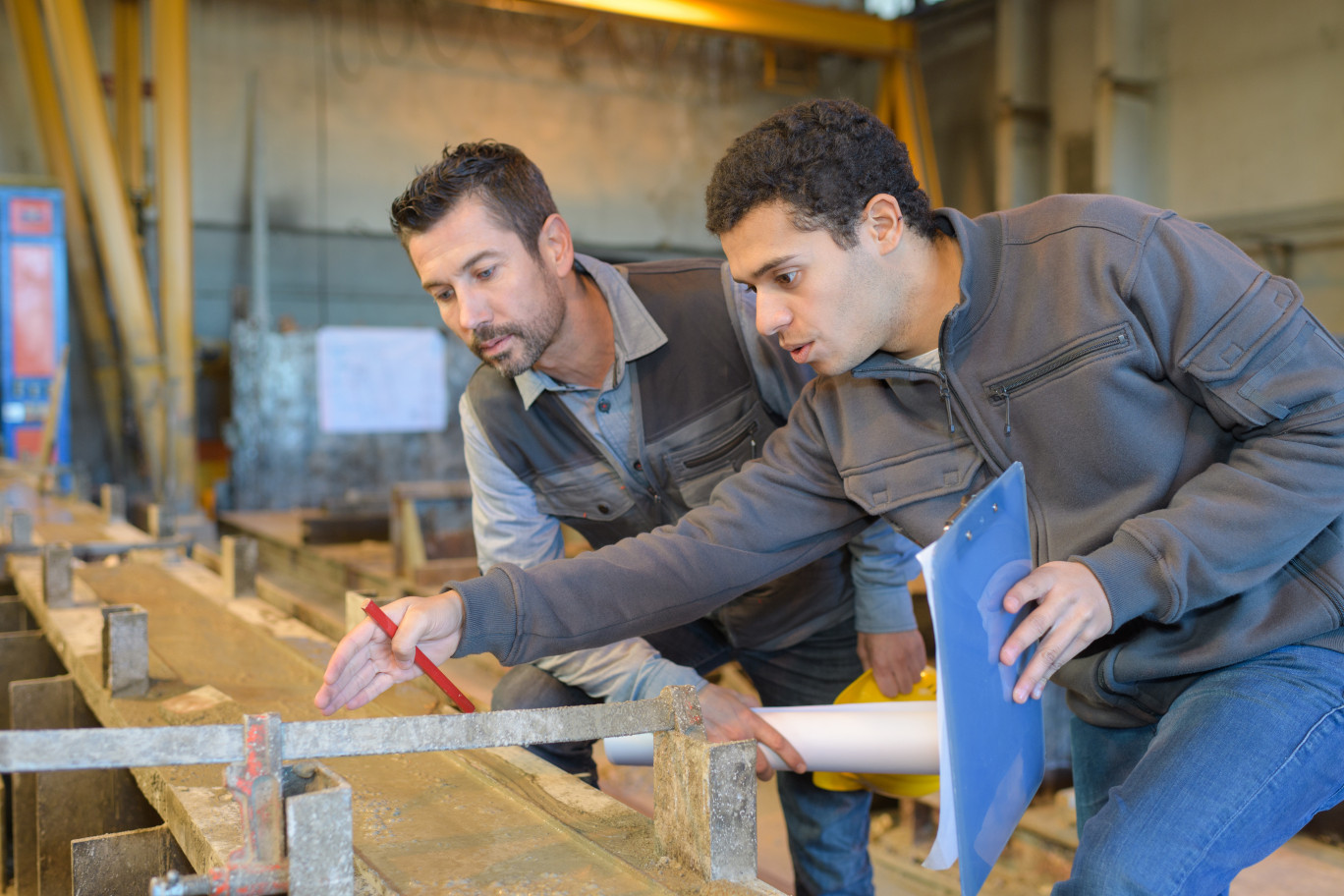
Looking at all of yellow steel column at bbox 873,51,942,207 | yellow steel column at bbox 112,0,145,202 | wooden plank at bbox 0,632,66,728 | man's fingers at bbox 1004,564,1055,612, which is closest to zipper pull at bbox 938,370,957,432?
man's fingers at bbox 1004,564,1055,612

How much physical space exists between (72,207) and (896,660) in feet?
26.4

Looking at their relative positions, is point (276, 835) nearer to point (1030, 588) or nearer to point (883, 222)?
point (1030, 588)

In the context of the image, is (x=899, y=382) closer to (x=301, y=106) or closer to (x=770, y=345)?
(x=770, y=345)

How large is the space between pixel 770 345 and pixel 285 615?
132 cm

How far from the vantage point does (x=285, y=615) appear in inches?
94.3

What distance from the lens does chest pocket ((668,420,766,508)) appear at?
6.26 feet

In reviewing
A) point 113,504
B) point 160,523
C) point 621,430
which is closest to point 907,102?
point 113,504

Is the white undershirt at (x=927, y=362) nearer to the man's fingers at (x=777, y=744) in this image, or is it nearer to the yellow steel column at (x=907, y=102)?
the man's fingers at (x=777, y=744)

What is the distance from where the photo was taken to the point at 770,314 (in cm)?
140

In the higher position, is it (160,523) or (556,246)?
(556,246)

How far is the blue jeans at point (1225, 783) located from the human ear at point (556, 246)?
120 centimetres

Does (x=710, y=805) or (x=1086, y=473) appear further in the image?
(x=1086, y=473)

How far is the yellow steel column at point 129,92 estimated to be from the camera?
8219mm

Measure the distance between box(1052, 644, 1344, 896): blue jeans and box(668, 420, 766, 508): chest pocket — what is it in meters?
0.89
